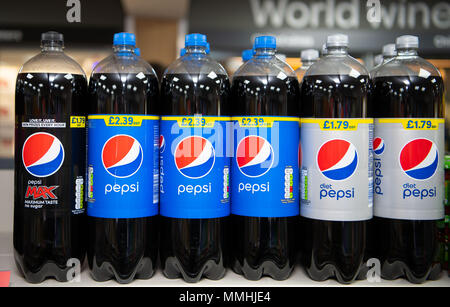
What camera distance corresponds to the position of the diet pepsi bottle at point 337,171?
3.86ft

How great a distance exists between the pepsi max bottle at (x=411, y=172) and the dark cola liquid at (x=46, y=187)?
89 cm

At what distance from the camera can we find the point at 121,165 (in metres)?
1.17

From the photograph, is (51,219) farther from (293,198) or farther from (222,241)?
(293,198)

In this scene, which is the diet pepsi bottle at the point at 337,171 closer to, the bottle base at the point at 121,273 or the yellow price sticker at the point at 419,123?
the yellow price sticker at the point at 419,123

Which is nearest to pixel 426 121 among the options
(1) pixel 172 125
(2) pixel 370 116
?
(2) pixel 370 116

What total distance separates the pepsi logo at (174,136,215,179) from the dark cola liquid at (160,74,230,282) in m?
0.08

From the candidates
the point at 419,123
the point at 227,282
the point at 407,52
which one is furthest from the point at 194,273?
the point at 407,52

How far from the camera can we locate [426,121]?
47.5 inches

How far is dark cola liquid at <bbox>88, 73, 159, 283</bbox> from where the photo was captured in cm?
118

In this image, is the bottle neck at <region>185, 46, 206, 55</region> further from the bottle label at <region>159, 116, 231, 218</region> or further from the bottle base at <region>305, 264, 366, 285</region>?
the bottle base at <region>305, 264, 366, 285</region>

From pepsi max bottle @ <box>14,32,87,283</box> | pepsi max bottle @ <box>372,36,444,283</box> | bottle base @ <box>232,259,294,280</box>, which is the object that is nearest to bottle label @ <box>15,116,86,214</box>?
pepsi max bottle @ <box>14,32,87,283</box>

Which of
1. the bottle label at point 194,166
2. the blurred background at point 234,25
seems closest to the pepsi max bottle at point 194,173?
the bottle label at point 194,166
